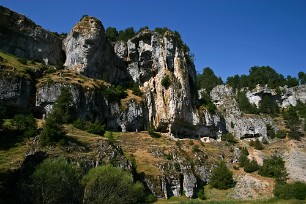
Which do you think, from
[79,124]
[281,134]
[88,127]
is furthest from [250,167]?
[79,124]

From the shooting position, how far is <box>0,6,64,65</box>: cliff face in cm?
8400

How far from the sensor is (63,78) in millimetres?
74875

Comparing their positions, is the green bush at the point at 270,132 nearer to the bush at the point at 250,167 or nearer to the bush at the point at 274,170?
the bush at the point at 274,170

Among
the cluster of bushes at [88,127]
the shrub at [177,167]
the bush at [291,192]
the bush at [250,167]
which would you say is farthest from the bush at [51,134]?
the bush at [250,167]

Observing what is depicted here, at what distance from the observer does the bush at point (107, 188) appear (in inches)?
1292

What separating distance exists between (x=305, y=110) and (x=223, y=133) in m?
31.1

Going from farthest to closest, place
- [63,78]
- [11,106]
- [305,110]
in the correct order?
[305,110]
[63,78]
[11,106]

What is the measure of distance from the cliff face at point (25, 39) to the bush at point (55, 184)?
200 ft

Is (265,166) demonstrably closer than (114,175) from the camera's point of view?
No

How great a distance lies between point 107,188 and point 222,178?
112 feet

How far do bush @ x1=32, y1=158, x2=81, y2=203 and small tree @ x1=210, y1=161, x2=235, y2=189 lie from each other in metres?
35.0

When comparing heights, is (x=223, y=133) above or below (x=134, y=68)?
below

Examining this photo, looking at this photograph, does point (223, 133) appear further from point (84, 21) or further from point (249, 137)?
point (84, 21)

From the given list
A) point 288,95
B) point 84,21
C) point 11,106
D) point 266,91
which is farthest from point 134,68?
point 288,95
